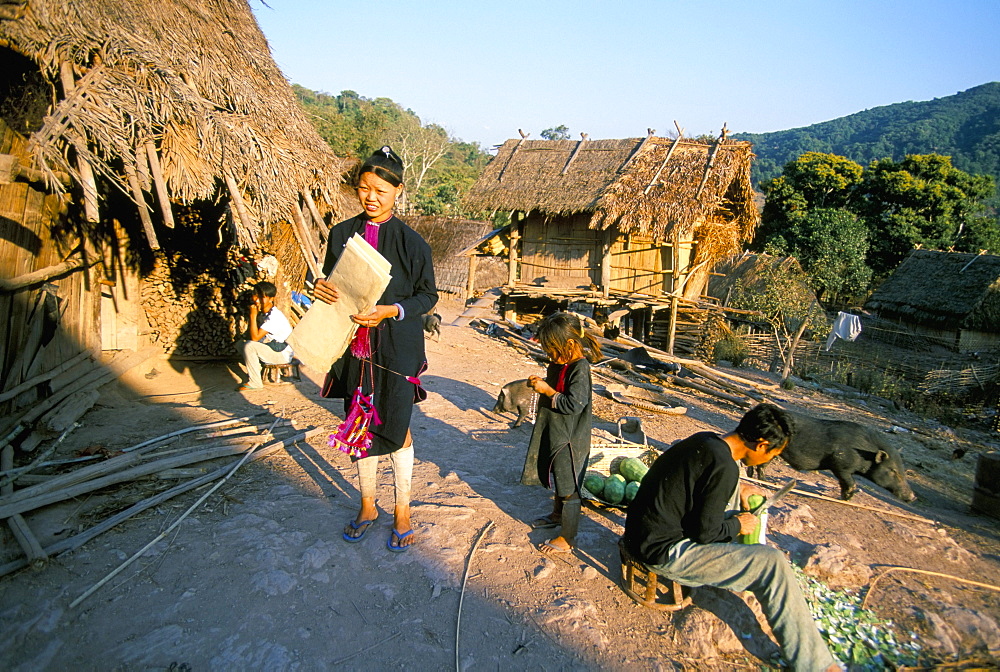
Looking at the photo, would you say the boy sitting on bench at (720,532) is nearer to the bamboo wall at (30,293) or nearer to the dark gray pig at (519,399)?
the dark gray pig at (519,399)

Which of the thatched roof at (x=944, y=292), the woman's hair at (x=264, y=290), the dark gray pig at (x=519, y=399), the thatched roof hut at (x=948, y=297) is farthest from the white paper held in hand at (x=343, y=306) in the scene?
the thatched roof at (x=944, y=292)

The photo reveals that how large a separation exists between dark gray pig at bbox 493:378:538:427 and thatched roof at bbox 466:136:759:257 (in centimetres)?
808

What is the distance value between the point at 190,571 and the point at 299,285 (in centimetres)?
581

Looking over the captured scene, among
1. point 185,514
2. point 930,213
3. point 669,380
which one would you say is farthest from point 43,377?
point 930,213

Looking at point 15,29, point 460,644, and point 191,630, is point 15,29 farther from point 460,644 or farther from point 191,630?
point 460,644

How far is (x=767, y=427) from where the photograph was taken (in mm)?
2438

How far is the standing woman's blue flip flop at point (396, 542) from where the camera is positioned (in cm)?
288

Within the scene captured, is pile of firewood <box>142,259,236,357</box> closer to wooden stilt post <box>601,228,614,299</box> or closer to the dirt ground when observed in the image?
the dirt ground

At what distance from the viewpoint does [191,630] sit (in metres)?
2.26

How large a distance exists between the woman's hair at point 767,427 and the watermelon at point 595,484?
135cm

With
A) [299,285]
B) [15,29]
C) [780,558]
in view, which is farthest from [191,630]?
[299,285]

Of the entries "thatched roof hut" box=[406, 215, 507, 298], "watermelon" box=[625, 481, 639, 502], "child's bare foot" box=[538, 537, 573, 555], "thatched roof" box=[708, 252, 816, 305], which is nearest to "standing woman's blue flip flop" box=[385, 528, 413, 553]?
"child's bare foot" box=[538, 537, 573, 555]

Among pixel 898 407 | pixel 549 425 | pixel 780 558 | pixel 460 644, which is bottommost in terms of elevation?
pixel 898 407

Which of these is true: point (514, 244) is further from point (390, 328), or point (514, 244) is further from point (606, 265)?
point (390, 328)
